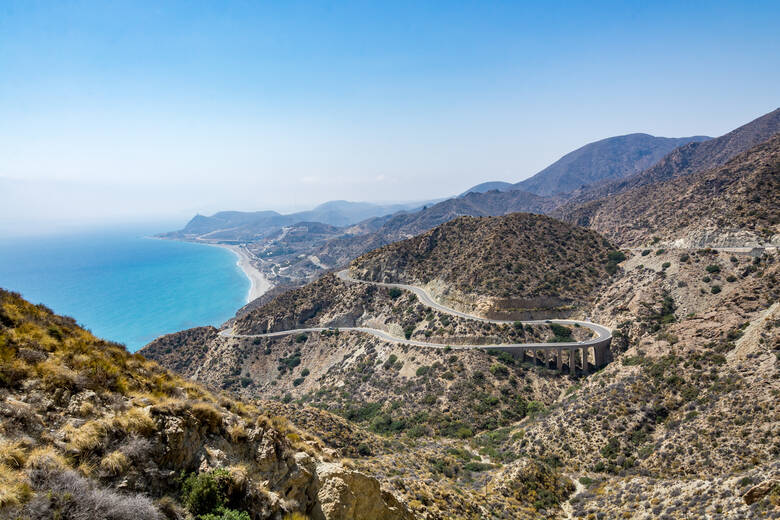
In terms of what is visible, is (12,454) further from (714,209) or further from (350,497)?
(714,209)

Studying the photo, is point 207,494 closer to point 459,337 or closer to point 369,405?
point 369,405

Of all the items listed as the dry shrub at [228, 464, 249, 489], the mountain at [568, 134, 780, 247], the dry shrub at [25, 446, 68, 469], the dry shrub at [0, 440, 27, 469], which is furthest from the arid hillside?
the dry shrub at [0, 440, 27, 469]

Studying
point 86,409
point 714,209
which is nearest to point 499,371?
point 86,409

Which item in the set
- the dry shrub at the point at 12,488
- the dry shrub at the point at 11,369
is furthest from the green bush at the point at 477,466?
the dry shrub at the point at 12,488

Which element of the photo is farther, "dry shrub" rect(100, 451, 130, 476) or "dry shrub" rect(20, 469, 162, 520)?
"dry shrub" rect(100, 451, 130, 476)

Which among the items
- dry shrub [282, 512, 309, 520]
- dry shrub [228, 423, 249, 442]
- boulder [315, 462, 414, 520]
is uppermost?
dry shrub [228, 423, 249, 442]

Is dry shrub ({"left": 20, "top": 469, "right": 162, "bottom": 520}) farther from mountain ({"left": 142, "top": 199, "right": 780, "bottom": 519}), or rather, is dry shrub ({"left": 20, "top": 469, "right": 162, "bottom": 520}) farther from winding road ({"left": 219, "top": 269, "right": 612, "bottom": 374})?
winding road ({"left": 219, "top": 269, "right": 612, "bottom": 374})

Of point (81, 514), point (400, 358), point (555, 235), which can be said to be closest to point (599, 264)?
point (555, 235)
